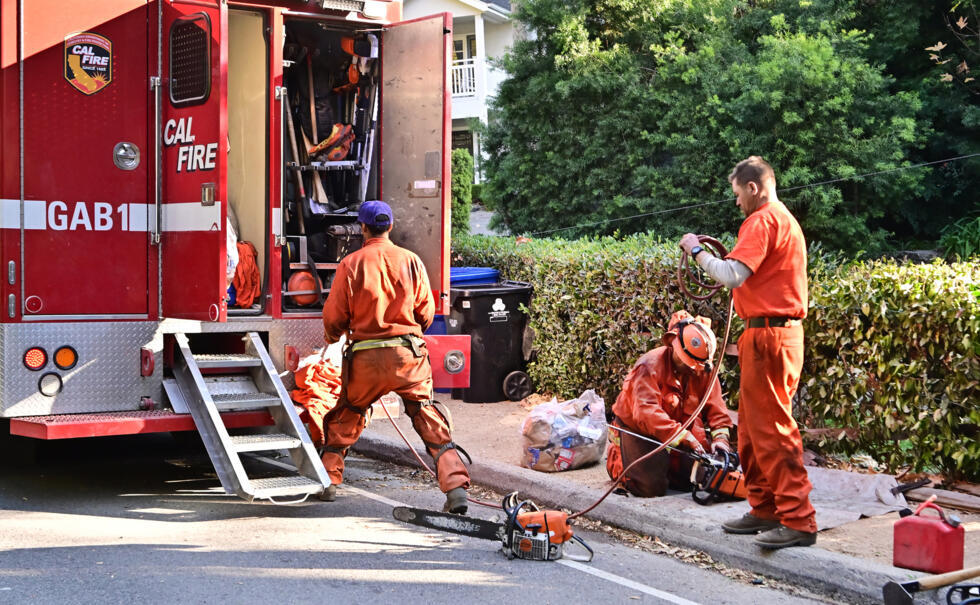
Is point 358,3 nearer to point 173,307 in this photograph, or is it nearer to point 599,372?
point 173,307

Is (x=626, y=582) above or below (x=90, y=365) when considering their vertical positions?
below

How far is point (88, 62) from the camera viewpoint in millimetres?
6711

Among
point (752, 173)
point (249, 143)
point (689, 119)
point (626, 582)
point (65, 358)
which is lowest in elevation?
point (626, 582)

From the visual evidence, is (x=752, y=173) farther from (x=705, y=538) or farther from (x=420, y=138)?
(x=420, y=138)

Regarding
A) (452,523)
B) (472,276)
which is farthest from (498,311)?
(452,523)

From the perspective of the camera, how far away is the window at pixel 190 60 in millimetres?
6621

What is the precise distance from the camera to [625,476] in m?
6.42

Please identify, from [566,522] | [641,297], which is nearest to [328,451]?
[566,522]

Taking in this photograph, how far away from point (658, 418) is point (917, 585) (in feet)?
7.34

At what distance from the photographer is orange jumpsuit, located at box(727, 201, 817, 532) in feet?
17.3

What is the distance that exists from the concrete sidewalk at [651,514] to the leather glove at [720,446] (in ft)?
1.10

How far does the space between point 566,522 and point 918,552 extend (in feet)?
5.45

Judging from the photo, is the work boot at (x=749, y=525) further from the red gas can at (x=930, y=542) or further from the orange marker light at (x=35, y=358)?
the orange marker light at (x=35, y=358)

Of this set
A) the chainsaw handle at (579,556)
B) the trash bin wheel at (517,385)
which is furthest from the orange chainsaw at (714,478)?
the trash bin wheel at (517,385)
